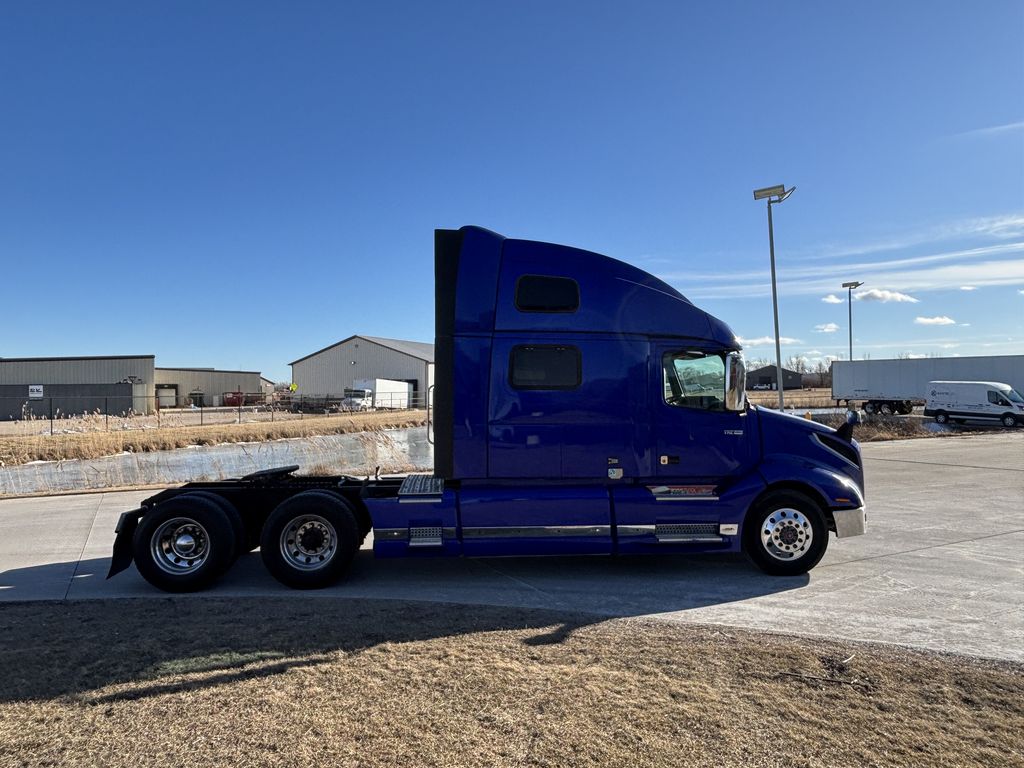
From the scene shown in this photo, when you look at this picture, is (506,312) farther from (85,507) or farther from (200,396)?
(200,396)

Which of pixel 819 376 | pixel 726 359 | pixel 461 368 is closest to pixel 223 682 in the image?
pixel 461 368

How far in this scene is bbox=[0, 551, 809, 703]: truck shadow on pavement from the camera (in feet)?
14.1

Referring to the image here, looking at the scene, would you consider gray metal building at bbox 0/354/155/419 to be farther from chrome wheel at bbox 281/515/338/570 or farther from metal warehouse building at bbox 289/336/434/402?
chrome wheel at bbox 281/515/338/570

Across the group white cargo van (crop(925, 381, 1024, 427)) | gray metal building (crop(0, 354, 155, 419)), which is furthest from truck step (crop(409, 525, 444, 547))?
gray metal building (crop(0, 354, 155, 419))

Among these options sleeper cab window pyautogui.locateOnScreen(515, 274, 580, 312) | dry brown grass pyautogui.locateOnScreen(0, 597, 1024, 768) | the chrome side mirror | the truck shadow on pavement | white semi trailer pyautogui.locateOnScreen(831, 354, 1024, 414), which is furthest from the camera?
white semi trailer pyautogui.locateOnScreen(831, 354, 1024, 414)

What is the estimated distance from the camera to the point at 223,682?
13.3 feet

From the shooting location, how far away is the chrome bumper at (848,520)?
264 inches

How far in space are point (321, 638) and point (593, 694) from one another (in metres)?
2.15

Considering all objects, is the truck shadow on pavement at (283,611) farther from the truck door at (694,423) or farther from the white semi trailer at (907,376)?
the white semi trailer at (907,376)

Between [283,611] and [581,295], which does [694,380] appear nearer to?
[581,295]

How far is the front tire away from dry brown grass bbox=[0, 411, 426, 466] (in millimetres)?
21292

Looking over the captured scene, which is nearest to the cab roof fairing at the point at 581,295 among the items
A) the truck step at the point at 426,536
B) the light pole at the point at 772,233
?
the truck step at the point at 426,536

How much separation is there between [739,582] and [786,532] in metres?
0.72

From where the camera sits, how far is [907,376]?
4097cm
